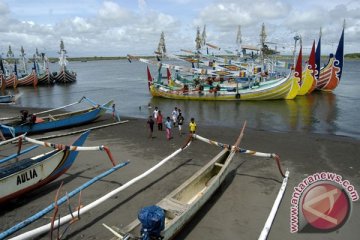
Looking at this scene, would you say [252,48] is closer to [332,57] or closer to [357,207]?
[332,57]

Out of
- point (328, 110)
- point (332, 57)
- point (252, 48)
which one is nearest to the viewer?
point (328, 110)

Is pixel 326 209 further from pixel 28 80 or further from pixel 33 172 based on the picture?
pixel 28 80

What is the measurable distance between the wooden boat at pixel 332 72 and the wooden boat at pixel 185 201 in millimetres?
35727

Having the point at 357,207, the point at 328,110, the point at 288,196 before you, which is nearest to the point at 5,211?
the point at 288,196

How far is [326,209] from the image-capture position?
862cm

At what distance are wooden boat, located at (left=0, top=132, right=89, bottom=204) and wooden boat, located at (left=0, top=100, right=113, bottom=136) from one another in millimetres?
6924

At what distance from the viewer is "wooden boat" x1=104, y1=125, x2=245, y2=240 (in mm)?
7176

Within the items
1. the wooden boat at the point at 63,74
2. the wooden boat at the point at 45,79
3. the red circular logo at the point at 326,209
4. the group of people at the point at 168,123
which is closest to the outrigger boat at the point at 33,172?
the group of people at the point at 168,123

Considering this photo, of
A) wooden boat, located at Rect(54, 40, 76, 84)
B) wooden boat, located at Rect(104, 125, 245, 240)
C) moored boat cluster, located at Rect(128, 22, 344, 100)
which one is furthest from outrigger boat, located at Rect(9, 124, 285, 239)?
wooden boat, located at Rect(54, 40, 76, 84)

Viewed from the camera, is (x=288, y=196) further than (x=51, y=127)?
No

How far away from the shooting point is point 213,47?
42344mm

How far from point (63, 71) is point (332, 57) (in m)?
46.8

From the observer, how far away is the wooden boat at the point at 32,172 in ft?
31.0

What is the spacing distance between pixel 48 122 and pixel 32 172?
33.2 feet
